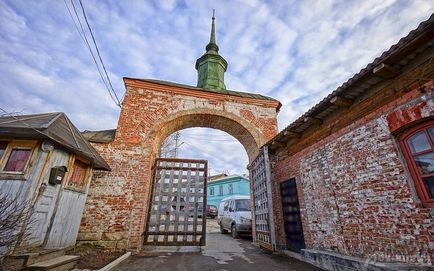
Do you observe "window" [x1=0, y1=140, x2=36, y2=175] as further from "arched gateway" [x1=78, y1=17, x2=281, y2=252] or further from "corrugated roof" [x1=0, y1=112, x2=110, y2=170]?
"arched gateway" [x1=78, y1=17, x2=281, y2=252]

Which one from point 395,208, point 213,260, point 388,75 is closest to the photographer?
point 395,208

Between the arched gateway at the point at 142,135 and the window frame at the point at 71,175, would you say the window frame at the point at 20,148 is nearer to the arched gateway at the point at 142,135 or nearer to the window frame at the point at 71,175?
the window frame at the point at 71,175

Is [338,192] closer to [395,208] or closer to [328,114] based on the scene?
[395,208]

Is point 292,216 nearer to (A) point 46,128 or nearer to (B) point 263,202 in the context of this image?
(B) point 263,202

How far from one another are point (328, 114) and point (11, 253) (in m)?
6.94

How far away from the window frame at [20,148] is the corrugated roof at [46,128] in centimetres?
16

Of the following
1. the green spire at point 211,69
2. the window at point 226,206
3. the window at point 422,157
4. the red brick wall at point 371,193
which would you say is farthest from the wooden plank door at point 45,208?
the window at point 226,206

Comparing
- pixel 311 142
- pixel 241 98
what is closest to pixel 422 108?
pixel 311 142

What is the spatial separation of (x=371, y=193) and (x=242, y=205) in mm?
7683

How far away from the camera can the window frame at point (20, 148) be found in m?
3.96

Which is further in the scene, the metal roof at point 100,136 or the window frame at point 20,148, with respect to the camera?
the metal roof at point 100,136

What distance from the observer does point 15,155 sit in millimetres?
4172

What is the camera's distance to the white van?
9.92m

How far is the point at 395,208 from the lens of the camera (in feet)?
10.6
